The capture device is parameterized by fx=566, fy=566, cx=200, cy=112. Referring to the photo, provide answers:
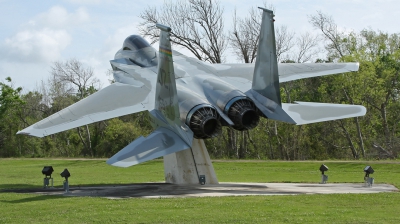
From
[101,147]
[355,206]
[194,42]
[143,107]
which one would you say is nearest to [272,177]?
[143,107]

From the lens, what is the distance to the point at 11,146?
5350 cm

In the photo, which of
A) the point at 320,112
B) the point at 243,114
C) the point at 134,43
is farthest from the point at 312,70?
the point at 134,43

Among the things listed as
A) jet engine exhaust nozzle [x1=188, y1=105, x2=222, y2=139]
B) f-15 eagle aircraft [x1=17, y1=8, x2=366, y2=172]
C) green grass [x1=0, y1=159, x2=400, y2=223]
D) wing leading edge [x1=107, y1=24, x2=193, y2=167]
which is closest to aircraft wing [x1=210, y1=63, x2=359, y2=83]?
f-15 eagle aircraft [x1=17, y1=8, x2=366, y2=172]

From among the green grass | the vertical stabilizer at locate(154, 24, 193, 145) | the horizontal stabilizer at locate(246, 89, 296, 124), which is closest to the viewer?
the green grass

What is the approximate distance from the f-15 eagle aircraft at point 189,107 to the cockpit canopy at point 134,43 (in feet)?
11.4

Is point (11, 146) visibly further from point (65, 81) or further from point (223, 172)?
point (223, 172)

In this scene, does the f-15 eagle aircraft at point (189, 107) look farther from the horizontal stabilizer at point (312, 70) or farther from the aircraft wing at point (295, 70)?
the horizontal stabilizer at point (312, 70)

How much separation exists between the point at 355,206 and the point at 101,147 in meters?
39.4

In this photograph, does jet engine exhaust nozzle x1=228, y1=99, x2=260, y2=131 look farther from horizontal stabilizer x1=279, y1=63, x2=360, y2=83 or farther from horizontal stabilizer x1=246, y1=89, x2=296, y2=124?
horizontal stabilizer x1=279, y1=63, x2=360, y2=83

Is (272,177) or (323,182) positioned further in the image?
(272,177)

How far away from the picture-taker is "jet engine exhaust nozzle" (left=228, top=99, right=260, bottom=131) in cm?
1727

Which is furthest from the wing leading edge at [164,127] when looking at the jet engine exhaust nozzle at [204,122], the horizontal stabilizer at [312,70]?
the horizontal stabilizer at [312,70]

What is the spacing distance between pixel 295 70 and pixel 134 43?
22.5ft

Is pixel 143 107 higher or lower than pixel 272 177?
higher
